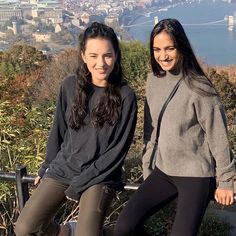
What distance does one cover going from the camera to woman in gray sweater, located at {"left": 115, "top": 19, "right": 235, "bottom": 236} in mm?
2230

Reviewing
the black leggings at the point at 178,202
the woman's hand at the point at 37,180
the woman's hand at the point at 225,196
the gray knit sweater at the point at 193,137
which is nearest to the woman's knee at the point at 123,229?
the black leggings at the point at 178,202

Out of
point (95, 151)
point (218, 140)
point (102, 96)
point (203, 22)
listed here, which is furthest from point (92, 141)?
point (203, 22)

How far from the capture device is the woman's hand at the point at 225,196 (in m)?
2.19

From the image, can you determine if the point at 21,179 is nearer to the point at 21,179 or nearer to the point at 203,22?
the point at 21,179

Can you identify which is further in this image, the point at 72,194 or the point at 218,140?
the point at 72,194

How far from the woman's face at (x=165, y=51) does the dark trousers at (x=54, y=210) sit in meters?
0.71

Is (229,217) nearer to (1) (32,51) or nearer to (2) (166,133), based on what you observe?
(2) (166,133)

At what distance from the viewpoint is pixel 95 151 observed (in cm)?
241

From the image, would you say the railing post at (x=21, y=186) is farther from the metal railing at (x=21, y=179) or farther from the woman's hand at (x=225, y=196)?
the woman's hand at (x=225, y=196)

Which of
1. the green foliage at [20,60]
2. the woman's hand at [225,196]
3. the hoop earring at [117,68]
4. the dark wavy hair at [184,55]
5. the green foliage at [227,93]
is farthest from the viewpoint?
the green foliage at [20,60]

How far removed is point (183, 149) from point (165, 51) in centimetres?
50

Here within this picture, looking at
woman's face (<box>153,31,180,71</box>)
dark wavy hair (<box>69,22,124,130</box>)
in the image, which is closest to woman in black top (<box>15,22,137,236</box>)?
dark wavy hair (<box>69,22,124,130</box>)

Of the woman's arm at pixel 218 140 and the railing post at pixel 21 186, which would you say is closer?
the woman's arm at pixel 218 140

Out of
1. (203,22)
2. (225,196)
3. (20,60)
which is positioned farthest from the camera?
(203,22)
